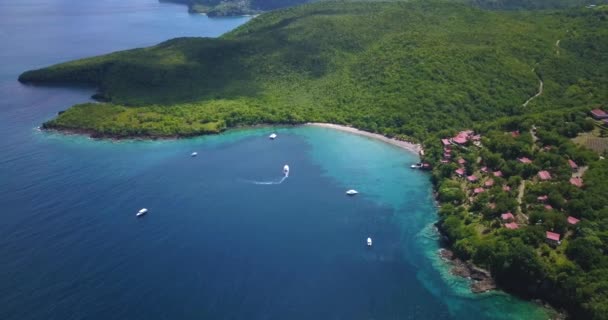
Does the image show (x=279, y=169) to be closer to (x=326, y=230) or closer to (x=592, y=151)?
(x=326, y=230)

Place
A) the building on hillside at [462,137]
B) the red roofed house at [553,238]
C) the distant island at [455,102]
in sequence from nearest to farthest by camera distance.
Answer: the red roofed house at [553,238] < the distant island at [455,102] < the building on hillside at [462,137]

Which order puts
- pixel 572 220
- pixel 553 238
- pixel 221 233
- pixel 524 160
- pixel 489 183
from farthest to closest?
pixel 524 160, pixel 489 183, pixel 221 233, pixel 572 220, pixel 553 238

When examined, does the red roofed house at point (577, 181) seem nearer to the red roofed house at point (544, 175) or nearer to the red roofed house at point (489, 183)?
the red roofed house at point (544, 175)

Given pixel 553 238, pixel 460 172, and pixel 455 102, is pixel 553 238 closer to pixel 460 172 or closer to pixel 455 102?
pixel 460 172

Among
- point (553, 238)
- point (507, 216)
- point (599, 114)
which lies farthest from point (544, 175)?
point (599, 114)

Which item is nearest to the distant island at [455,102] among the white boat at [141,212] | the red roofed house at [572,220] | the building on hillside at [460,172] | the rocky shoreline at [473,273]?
the building on hillside at [460,172]

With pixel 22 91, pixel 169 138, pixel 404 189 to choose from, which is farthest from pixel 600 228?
pixel 22 91

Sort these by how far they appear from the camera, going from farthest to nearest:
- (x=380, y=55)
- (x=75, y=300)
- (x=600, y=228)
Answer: (x=380, y=55), (x=600, y=228), (x=75, y=300)
